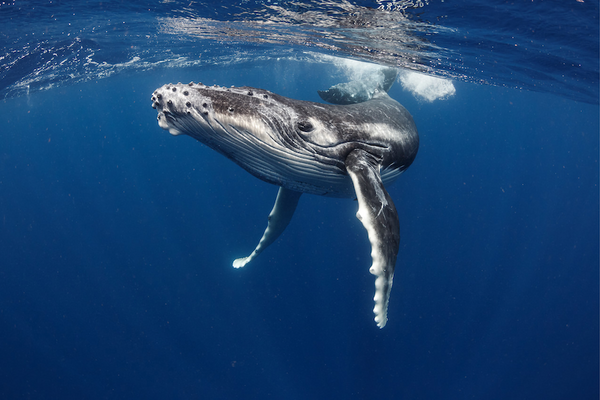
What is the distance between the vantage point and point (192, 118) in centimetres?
333

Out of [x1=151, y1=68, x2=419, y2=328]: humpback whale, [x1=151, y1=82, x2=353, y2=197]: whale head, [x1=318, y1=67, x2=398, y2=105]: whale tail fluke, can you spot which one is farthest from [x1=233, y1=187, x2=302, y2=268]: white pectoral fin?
[x1=318, y1=67, x2=398, y2=105]: whale tail fluke

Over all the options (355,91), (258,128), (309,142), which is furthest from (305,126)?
(355,91)

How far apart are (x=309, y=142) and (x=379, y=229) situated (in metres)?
1.47

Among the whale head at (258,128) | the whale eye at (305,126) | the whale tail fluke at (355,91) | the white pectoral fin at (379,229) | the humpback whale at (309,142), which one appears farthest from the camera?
the whale tail fluke at (355,91)

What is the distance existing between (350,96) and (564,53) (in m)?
8.33

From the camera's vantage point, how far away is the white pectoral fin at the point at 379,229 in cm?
289

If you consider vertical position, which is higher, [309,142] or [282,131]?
[282,131]

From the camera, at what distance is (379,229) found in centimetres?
297

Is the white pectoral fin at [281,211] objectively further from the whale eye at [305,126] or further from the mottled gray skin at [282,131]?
the whale eye at [305,126]

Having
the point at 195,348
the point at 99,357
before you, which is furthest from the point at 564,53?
the point at 99,357

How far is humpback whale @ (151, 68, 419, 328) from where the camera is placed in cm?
310

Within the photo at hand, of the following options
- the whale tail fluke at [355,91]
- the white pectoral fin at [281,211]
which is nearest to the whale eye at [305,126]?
the white pectoral fin at [281,211]

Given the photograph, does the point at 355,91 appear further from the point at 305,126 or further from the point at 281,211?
the point at 305,126

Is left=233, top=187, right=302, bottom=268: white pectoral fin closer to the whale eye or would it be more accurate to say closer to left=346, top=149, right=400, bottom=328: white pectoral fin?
the whale eye
